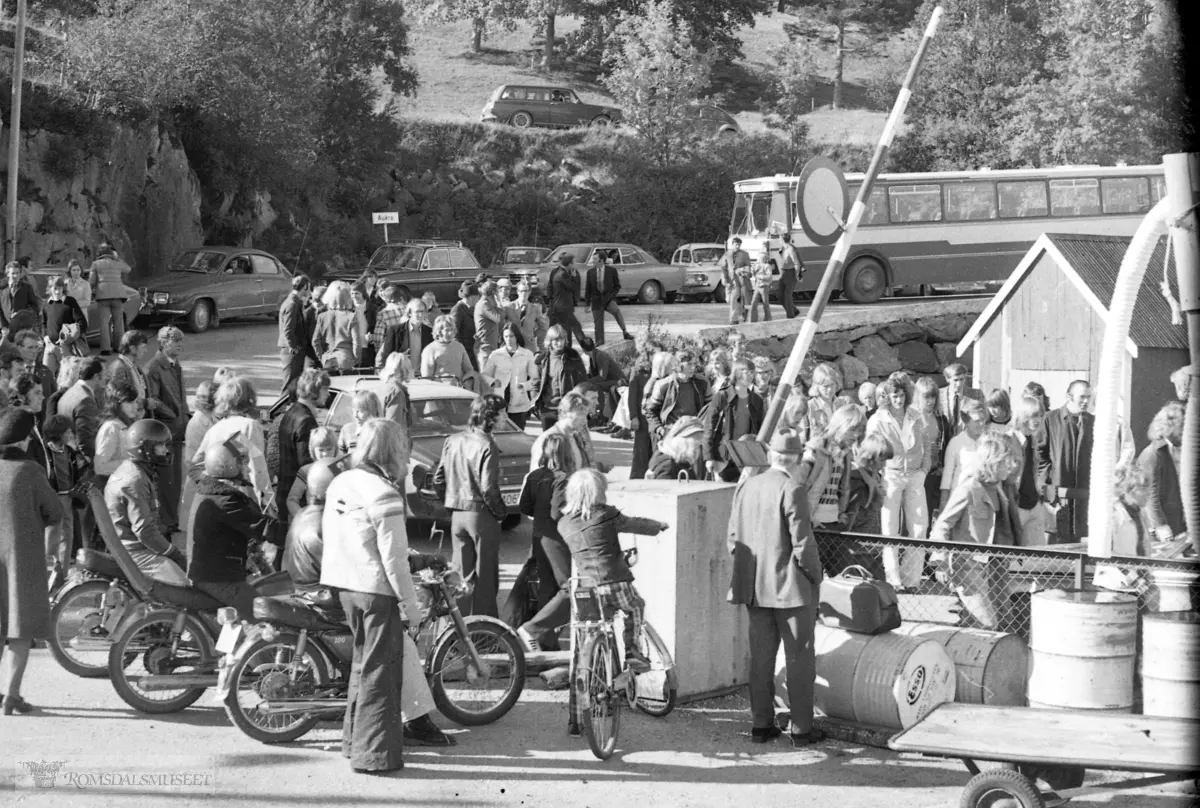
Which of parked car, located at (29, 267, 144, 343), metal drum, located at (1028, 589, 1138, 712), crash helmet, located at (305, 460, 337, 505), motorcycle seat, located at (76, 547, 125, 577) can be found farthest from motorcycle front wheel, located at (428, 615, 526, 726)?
parked car, located at (29, 267, 144, 343)

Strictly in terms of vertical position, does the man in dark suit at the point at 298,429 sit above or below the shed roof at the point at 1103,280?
below

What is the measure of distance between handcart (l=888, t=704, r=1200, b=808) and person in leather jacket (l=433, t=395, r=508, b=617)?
3.35 m

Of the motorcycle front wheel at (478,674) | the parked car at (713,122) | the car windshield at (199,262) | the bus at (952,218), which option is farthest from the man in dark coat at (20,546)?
the parked car at (713,122)

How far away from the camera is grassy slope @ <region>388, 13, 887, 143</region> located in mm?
58519

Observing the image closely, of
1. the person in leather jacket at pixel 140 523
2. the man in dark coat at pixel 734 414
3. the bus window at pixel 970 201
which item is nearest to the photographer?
the person in leather jacket at pixel 140 523

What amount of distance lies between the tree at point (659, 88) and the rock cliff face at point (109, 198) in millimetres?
18858

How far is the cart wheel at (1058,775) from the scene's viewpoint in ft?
20.7

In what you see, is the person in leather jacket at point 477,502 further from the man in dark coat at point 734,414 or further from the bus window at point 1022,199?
the bus window at point 1022,199

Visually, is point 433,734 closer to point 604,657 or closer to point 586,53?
point 604,657

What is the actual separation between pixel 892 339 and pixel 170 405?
1902cm

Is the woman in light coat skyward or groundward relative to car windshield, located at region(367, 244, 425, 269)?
groundward

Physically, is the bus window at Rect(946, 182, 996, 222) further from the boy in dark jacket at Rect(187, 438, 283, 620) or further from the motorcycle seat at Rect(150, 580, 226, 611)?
the motorcycle seat at Rect(150, 580, 226, 611)

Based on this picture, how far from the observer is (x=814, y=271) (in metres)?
31.6

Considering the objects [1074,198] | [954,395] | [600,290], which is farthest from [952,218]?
[954,395]
